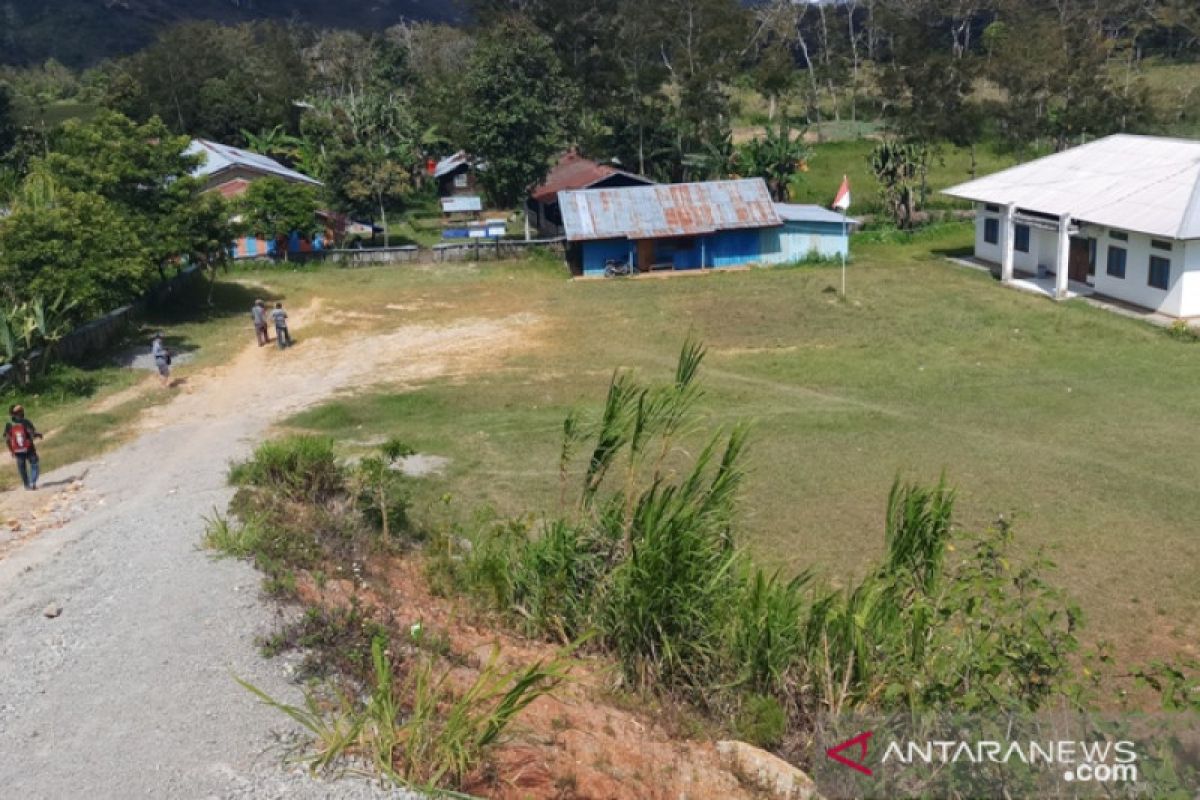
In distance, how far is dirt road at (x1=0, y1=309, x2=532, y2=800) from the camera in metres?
7.42

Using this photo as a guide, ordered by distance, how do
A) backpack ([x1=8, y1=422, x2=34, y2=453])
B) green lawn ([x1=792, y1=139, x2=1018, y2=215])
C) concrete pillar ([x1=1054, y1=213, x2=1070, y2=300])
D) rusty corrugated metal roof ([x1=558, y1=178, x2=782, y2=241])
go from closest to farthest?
backpack ([x1=8, y1=422, x2=34, y2=453])
concrete pillar ([x1=1054, y1=213, x2=1070, y2=300])
rusty corrugated metal roof ([x1=558, y1=178, x2=782, y2=241])
green lawn ([x1=792, y1=139, x2=1018, y2=215])

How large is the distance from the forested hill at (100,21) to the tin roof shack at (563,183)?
71519mm

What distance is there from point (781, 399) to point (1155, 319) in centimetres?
1103

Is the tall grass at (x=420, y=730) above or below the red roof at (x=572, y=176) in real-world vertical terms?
below

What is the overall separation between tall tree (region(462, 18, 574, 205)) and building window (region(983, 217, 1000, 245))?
15064 mm

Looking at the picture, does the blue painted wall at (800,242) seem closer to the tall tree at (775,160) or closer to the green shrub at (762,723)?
the tall tree at (775,160)

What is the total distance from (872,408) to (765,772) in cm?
1386

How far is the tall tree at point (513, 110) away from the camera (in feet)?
129

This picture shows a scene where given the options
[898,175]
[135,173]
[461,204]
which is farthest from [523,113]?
[135,173]

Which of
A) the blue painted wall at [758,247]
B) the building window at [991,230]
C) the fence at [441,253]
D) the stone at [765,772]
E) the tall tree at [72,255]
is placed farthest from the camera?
the fence at [441,253]

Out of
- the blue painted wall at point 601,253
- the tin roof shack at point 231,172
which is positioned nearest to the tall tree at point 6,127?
the tin roof shack at point 231,172

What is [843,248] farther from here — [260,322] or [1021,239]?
[260,322]

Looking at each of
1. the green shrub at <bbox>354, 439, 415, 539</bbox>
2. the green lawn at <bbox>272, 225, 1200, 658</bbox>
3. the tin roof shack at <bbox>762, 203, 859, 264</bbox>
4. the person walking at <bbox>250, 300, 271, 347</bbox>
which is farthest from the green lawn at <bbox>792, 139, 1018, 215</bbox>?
the green shrub at <bbox>354, 439, 415, 539</bbox>

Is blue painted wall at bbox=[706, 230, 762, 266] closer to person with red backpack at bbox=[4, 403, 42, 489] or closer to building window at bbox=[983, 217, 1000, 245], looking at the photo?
building window at bbox=[983, 217, 1000, 245]
